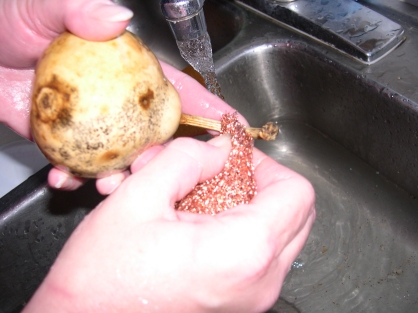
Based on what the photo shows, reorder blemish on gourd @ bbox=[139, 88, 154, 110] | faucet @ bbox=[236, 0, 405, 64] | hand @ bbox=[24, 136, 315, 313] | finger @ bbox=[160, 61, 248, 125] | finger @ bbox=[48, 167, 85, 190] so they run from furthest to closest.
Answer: faucet @ bbox=[236, 0, 405, 64] → finger @ bbox=[160, 61, 248, 125] → finger @ bbox=[48, 167, 85, 190] → blemish on gourd @ bbox=[139, 88, 154, 110] → hand @ bbox=[24, 136, 315, 313]

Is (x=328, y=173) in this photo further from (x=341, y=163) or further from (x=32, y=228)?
(x=32, y=228)

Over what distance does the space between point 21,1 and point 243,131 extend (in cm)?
52

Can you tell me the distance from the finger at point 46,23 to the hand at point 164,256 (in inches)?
9.2

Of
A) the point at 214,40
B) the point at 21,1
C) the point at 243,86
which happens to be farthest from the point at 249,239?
the point at 214,40

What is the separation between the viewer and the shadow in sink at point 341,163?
3.35ft

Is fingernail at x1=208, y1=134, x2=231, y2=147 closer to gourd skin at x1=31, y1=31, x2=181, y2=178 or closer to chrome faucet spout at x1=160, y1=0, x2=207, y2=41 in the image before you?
gourd skin at x1=31, y1=31, x2=181, y2=178

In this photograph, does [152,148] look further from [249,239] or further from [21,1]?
[21,1]

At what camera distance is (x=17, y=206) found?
958mm

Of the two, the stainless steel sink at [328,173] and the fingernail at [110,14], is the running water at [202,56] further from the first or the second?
the fingernail at [110,14]

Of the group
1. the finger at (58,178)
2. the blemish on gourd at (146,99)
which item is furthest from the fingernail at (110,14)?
the finger at (58,178)

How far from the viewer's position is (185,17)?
970mm

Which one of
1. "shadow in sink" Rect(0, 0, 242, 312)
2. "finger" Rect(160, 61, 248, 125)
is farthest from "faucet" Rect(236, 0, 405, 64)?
"shadow in sink" Rect(0, 0, 242, 312)

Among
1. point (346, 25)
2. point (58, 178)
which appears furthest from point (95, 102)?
point (346, 25)

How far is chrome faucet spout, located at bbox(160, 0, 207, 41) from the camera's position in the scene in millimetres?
934
